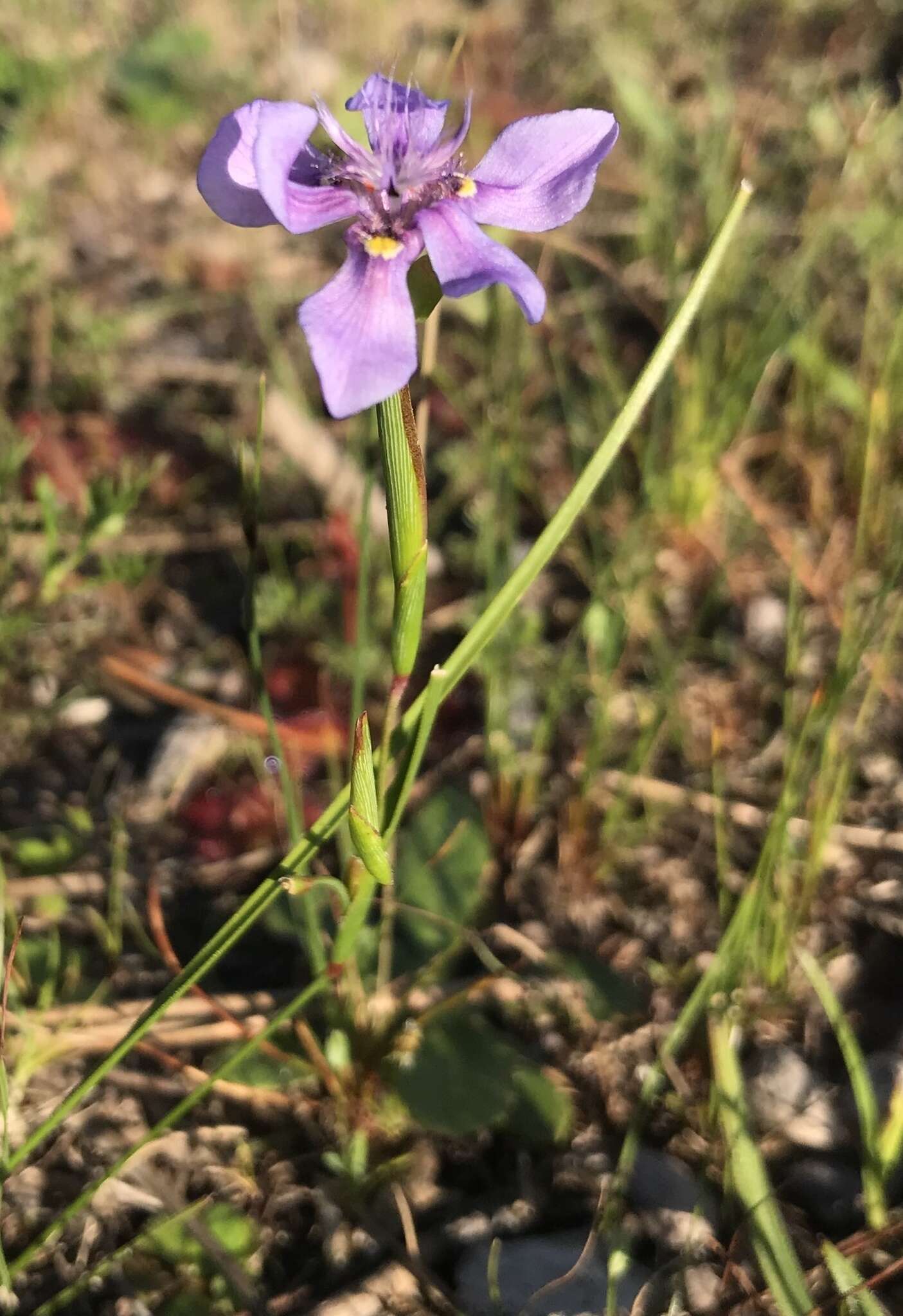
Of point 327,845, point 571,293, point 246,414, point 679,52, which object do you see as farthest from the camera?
point 679,52

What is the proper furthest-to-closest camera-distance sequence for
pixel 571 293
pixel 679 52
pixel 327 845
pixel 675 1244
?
pixel 679 52
pixel 571 293
pixel 327 845
pixel 675 1244

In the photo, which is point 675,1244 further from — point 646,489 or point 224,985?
point 646,489

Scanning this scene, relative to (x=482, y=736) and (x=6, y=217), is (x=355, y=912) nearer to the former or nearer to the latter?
(x=482, y=736)

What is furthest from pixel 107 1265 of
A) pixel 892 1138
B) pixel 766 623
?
pixel 766 623

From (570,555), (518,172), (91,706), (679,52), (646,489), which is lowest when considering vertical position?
(91,706)

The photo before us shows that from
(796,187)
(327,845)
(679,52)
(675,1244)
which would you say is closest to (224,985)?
(327,845)

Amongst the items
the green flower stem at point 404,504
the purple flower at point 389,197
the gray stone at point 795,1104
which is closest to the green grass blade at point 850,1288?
the gray stone at point 795,1104
